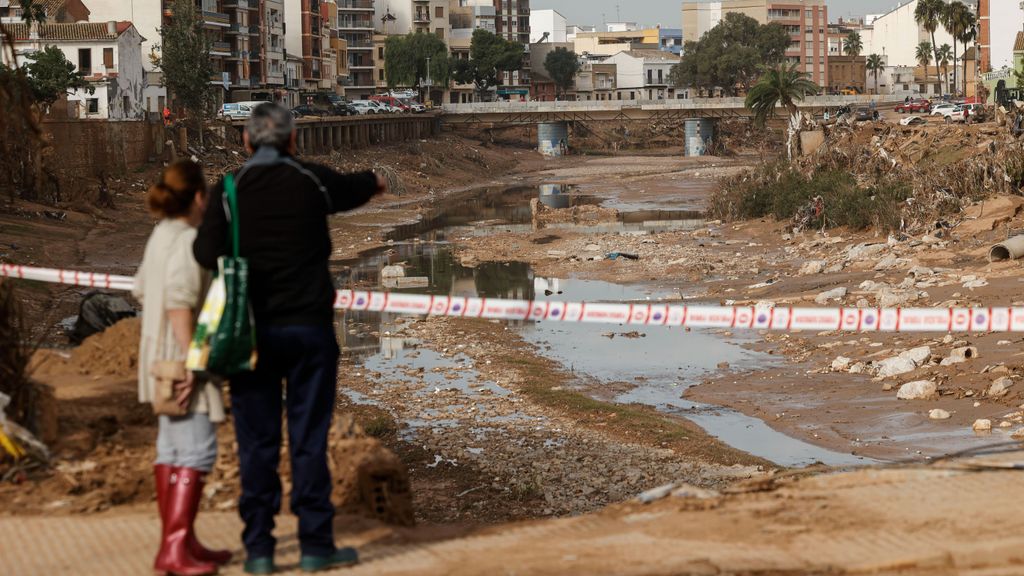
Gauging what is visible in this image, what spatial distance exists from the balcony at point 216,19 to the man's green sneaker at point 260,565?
274 ft

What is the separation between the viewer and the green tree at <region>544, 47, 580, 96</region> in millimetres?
146500

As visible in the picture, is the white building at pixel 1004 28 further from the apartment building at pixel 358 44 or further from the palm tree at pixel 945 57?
the apartment building at pixel 358 44

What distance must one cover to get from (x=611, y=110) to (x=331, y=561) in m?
96.8

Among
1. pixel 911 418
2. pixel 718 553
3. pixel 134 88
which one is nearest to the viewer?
pixel 718 553

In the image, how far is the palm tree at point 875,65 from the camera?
158m

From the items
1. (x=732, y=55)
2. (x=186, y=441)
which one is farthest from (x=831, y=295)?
(x=732, y=55)

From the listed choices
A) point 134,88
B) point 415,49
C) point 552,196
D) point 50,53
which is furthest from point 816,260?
point 415,49

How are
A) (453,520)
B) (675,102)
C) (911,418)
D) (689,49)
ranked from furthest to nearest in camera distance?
(689,49) < (675,102) < (911,418) < (453,520)

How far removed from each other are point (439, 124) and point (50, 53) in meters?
44.2

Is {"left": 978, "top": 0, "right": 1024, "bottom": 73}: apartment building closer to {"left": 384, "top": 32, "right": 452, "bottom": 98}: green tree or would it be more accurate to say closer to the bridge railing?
the bridge railing

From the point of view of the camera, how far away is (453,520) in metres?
11.4

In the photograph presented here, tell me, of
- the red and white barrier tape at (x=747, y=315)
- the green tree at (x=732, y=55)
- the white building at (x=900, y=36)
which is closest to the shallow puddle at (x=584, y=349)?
the red and white barrier tape at (x=747, y=315)

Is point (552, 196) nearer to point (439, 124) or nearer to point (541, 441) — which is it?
point (439, 124)

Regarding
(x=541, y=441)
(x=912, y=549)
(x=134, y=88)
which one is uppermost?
(x=134, y=88)
